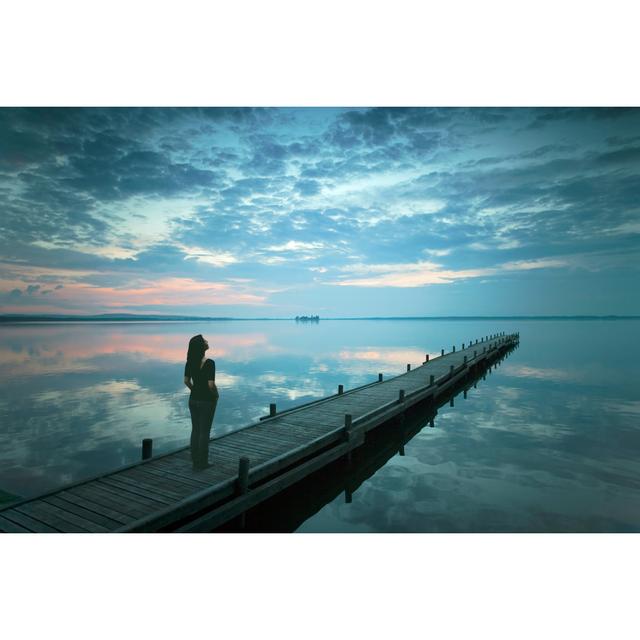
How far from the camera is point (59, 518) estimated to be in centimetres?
567

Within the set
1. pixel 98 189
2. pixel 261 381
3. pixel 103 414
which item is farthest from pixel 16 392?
pixel 261 381

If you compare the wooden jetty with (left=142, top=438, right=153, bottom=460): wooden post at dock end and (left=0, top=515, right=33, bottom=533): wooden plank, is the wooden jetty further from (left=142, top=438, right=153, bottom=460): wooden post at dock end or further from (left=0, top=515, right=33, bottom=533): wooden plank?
(left=142, top=438, right=153, bottom=460): wooden post at dock end

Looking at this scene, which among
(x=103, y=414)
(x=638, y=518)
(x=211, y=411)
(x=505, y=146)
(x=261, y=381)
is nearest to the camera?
(x=211, y=411)

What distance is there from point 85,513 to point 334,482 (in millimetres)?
6373

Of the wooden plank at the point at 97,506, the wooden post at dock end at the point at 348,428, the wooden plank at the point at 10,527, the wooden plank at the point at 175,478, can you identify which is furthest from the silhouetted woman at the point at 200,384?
the wooden post at dock end at the point at 348,428

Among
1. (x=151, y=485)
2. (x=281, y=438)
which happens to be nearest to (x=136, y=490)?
(x=151, y=485)

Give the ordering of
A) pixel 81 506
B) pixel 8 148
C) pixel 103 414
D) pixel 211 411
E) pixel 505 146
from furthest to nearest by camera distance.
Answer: pixel 103 414 < pixel 505 146 < pixel 8 148 < pixel 211 411 < pixel 81 506

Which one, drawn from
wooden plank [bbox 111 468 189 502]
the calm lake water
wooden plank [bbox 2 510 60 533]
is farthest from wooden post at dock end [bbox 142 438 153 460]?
the calm lake water

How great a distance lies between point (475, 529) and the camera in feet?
27.9

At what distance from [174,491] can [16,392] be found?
23.8 meters

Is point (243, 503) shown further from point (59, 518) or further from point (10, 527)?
point (10, 527)

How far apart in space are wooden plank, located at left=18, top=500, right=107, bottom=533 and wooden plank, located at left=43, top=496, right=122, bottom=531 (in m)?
0.05

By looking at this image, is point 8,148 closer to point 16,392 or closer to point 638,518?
point 16,392

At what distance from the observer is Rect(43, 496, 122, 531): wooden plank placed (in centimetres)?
561
